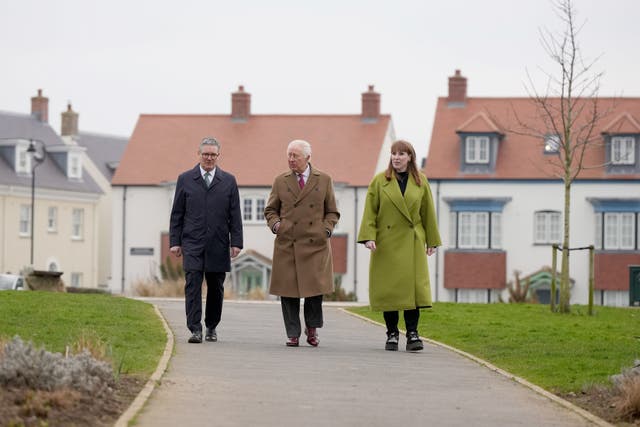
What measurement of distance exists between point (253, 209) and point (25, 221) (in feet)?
42.8

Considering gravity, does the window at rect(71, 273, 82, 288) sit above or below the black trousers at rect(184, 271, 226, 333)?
below

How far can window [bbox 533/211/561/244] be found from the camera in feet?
190

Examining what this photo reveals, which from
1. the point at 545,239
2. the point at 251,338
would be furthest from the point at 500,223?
the point at 251,338

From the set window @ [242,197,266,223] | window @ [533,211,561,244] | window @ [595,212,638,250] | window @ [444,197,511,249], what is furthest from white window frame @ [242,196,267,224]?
window @ [595,212,638,250]

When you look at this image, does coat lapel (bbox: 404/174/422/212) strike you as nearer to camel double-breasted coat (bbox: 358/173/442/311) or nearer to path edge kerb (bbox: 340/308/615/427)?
camel double-breasted coat (bbox: 358/173/442/311)

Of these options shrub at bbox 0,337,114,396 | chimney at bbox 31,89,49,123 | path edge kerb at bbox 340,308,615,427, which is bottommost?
path edge kerb at bbox 340,308,615,427

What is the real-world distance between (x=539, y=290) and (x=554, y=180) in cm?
469

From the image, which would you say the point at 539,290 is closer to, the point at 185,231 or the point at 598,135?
the point at 598,135

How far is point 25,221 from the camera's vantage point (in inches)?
2724

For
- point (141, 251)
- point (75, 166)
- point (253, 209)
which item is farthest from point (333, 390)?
point (75, 166)

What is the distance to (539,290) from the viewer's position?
185 ft

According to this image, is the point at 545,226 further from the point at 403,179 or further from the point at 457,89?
the point at 403,179

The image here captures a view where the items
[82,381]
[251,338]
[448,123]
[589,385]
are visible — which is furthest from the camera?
[448,123]

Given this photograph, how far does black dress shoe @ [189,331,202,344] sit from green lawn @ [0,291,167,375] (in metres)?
0.28
